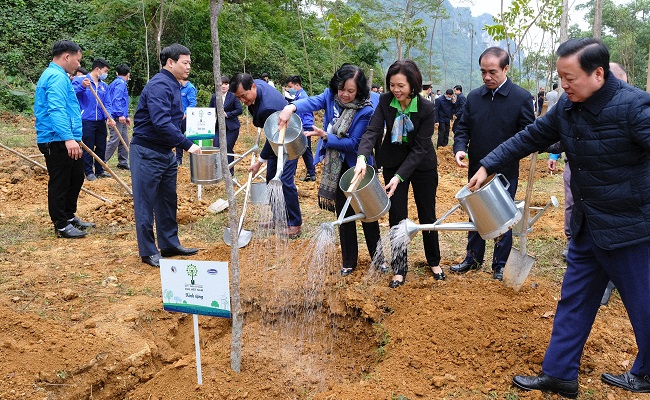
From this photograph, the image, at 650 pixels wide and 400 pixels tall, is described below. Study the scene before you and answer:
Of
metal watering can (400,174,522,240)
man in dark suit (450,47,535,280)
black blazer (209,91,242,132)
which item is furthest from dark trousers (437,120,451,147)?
metal watering can (400,174,522,240)

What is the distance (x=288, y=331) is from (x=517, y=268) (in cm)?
169

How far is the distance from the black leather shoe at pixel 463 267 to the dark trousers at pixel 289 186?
71.2 inches

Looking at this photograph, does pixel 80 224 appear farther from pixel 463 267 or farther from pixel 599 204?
pixel 599 204

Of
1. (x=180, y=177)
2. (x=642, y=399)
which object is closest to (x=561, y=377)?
(x=642, y=399)

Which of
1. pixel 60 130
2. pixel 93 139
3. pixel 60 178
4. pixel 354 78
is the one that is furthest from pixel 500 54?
pixel 93 139

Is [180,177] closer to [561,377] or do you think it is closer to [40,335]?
[40,335]

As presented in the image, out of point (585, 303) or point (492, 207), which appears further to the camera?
point (492, 207)

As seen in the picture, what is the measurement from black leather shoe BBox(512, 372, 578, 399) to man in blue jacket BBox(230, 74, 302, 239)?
285 cm

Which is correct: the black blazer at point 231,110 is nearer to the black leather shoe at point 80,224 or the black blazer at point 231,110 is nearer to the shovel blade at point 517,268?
the black leather shoe at point 80,224

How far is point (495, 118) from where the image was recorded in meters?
3.86

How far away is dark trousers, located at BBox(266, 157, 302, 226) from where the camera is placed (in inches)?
207

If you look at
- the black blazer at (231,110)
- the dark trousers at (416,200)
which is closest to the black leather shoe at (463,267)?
the dark trousers at (416,200)

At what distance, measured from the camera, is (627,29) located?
28.6m

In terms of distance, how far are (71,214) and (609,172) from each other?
17.3 feet
